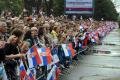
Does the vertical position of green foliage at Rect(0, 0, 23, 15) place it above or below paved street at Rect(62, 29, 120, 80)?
above

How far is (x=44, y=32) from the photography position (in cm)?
1462

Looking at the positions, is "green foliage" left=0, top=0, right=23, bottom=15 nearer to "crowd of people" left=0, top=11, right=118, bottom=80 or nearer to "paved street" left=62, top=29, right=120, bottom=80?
"paved street" left=62, top=29, right=120, bottom=80

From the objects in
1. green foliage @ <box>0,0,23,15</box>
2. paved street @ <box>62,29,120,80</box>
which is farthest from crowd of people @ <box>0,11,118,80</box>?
green foliage @ <box>0,0,23,15</box>

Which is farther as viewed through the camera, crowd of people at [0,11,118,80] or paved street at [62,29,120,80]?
paved street at [62,29,120,80]

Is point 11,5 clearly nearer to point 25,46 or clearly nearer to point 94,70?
point 94,70

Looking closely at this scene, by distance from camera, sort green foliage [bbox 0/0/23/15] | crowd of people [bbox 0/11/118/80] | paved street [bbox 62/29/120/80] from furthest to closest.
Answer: green foliage [bbox 0/0/23/15]
paved street [bbox 62/29/120/80]
crowd of people [bbox 0/11/118/80]

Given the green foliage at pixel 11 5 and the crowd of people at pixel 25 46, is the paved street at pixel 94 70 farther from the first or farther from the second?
the green foliage at pixel 11 5

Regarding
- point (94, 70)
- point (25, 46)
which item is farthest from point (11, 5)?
point (25, 46)

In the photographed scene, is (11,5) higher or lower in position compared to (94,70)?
A: higher

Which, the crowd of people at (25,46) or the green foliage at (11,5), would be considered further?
the green foliage at (11,5)

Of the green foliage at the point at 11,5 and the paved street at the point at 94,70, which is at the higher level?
the green foliage at the point at 11,5

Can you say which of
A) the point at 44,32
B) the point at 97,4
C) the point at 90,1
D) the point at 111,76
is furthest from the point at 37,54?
the point at 97,4

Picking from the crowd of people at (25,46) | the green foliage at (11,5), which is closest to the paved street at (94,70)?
the crowd of people at (25,46)

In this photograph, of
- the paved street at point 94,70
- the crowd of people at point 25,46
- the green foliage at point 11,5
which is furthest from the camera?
the green foliage at point 11,5
